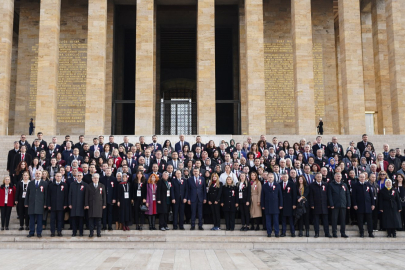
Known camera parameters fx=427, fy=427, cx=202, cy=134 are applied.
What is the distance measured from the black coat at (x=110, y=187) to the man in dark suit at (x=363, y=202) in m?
6.33

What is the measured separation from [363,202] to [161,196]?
5.29 metres

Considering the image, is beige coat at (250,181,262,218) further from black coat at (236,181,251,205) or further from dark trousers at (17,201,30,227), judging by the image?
dark trousers at (17,201,30,227)

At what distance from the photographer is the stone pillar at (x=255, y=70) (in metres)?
21.4

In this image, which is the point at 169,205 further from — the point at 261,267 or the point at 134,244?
the point at 261,267

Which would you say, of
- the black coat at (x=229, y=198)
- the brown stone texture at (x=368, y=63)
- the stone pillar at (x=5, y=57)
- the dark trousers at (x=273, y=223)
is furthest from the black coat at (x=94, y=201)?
the brown stone texture at (x=368, y=63)

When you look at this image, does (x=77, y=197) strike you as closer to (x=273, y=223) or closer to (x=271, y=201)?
(x=271, y=201)

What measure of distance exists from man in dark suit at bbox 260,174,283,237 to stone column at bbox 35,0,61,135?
13.6m

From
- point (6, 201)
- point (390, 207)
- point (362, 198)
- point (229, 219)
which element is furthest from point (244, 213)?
point (6, 201)

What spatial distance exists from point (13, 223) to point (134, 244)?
162 inches

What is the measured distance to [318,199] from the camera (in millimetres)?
10953

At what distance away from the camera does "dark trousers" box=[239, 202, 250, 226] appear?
445 inches

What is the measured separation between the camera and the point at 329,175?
12.1m

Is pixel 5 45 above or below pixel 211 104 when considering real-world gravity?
above

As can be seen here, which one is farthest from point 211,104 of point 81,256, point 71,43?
point 81,256
